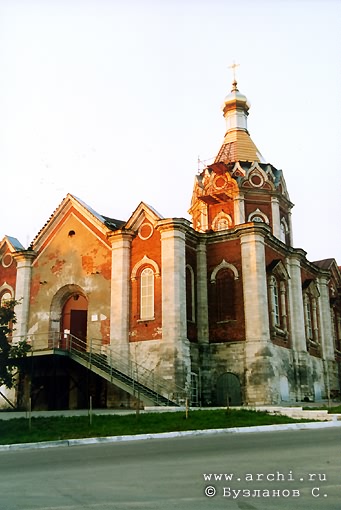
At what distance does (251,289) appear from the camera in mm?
28391

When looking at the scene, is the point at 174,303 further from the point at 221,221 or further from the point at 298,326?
the point at 221,221

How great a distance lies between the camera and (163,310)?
27812 millimetres

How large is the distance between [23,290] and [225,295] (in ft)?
38.9

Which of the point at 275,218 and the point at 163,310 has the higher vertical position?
the point at 275,218

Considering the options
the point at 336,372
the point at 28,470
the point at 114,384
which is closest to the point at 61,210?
the point at 114,384

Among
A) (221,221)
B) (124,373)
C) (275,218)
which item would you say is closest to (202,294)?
(124,373)

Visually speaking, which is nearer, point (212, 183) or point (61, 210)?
point (61, 210)

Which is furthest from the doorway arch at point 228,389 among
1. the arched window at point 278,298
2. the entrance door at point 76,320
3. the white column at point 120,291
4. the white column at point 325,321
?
the white column at point 325,321

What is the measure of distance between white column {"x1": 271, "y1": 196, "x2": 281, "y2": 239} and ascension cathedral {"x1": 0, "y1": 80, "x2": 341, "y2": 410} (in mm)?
123

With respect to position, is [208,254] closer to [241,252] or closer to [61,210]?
[241,252]

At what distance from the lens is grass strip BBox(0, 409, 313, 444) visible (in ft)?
51.2

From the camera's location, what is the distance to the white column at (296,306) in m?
32.1

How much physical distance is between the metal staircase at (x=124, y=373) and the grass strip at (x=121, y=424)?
19.3 feet

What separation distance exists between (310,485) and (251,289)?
69.4ft
